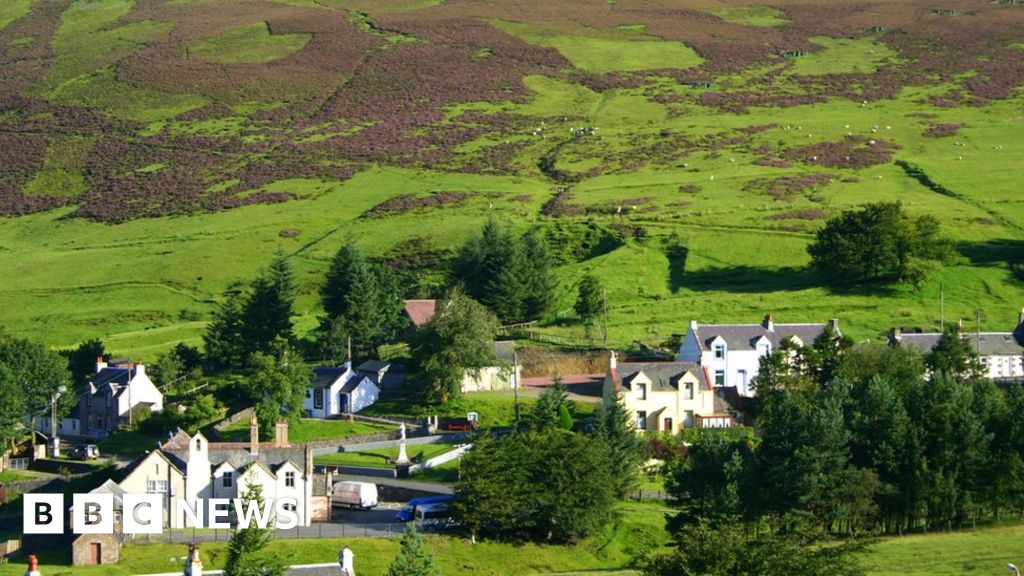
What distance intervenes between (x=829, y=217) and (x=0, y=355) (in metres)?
79.2

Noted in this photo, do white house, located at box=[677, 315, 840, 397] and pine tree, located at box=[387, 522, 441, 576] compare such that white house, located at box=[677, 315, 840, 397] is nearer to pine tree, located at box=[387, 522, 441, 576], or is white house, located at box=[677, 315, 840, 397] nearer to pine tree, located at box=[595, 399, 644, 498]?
pine tree, located at box=[595, 399, 644, 498]

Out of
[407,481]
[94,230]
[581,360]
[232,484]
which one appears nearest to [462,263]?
Result: [581,360]

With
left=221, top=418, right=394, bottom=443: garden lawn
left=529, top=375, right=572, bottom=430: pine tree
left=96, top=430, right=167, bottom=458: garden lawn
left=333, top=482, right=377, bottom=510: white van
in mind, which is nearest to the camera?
left=333, top=482, right=377, bottom=510: white van

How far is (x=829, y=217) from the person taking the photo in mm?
151750

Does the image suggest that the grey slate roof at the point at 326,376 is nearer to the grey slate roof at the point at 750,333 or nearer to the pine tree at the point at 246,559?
the grey slate roof at the point at 750,333

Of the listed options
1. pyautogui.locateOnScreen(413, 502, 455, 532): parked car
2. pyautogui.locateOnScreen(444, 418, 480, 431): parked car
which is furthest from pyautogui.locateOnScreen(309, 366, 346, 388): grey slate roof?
pyautogui.locateOnScreen(413, 502, 455, 532): parked car

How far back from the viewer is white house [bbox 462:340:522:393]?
342 feet

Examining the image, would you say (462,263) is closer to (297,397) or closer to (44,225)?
(297,397)

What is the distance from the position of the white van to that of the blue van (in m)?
1.76

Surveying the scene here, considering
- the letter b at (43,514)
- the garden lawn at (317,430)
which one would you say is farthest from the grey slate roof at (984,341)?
the letter b at (43,514)

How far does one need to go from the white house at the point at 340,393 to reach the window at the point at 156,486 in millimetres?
26314

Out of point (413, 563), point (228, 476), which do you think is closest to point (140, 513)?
point (228, 476)

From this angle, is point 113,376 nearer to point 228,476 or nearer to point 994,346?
point 228,476

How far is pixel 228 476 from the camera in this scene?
7788 cm
